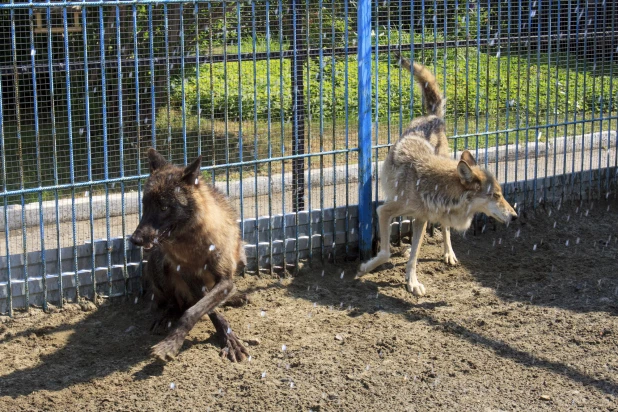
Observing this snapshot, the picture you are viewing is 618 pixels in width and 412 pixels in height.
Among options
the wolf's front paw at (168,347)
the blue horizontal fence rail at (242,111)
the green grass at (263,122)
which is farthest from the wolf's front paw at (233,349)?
the green grass at (263,122)

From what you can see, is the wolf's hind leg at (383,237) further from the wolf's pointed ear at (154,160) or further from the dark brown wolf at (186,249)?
the wolf's pointed ear at (154,160)

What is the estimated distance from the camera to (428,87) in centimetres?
871

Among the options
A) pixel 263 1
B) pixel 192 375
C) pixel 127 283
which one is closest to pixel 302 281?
pixel 127 283

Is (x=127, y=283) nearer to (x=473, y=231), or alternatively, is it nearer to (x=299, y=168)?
(x=299, y=168)

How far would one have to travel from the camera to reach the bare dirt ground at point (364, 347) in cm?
553

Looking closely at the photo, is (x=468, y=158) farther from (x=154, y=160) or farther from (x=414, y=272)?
(x=154, y=160)

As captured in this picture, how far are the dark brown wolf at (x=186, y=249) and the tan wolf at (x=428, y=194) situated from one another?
1.68 metres

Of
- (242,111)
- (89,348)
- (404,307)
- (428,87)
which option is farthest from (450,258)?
(89,348)

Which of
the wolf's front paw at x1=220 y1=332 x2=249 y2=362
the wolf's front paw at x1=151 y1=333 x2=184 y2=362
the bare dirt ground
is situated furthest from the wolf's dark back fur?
the wolf's front paw at x1=151 y1=333 x2=184 y2=362

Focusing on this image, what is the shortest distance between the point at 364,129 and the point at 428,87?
1026 millimetres

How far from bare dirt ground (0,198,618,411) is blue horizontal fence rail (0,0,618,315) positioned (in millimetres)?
460

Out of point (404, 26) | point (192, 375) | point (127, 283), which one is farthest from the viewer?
point (404, 26)

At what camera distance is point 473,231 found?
9.24 metres

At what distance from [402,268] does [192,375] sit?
9.82 feet
